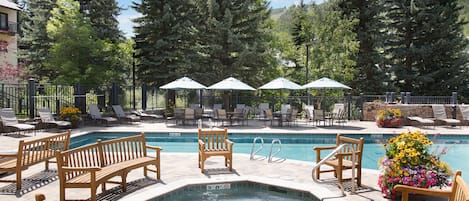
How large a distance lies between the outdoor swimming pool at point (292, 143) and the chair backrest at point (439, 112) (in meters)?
2.99

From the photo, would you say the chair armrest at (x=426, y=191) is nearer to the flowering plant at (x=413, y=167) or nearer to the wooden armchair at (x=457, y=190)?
the wooden armchair at (x=457, y=190)

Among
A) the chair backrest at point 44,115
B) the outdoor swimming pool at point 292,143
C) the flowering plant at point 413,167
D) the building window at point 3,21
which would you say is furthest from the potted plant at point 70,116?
the building window at point 3,21

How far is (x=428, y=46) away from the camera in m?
23.9

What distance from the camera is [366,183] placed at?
6.11 metres

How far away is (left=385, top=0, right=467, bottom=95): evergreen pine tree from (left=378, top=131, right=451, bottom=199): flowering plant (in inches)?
836

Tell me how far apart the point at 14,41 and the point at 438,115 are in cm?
2907

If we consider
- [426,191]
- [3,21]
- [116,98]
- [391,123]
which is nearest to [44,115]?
[116,98]

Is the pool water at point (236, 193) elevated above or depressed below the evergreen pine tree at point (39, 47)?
below

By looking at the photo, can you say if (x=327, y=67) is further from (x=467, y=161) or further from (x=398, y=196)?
(x=398, y=196)

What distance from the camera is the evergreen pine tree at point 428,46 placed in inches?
937

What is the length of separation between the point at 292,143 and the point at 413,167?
7525mm

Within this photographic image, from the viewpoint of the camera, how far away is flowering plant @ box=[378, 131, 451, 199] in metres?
4.89

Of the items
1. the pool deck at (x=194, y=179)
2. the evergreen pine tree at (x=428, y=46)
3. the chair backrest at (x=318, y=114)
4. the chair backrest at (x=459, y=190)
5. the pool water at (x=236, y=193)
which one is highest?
the evergreen pine tree at (x=428, y=46)

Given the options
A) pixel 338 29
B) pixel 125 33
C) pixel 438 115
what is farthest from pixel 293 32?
pixel 438 115
